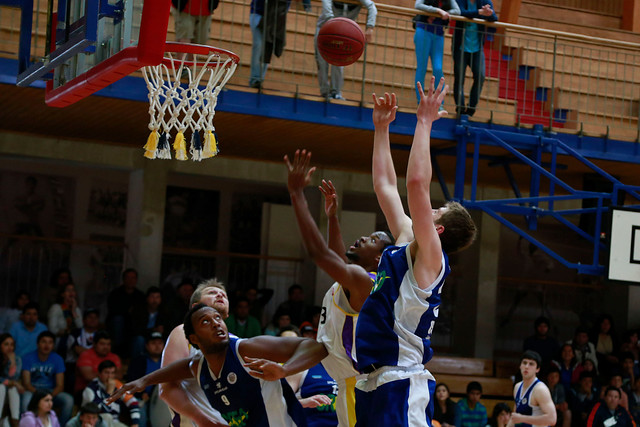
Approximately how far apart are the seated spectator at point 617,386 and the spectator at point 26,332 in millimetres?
6925

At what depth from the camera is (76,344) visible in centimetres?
1105

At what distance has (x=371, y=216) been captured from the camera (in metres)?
14.5

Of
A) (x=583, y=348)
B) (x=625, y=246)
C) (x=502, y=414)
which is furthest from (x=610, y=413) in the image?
(x=625, y=246)

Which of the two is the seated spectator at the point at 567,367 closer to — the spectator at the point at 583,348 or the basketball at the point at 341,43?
the spectator at the point at 583,348

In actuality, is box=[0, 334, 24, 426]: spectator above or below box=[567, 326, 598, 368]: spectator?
below

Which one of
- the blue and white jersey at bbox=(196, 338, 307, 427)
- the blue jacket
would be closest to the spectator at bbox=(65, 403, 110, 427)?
the blue and white jersey at bbox=(196, 338, 307, 427)

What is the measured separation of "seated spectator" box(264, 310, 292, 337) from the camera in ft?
39.2

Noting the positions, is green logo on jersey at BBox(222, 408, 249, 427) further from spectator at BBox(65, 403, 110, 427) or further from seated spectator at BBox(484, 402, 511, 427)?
seated spectator at BBox(484, 402, 511, 427)

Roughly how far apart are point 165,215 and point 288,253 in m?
1.91

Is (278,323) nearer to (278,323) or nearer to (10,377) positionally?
(278,323)

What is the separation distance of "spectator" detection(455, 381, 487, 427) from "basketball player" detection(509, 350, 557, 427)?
5.72 feet

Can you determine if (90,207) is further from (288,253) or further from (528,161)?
(528,161)

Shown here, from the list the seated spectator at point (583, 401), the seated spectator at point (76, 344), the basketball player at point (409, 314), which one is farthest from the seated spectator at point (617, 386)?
the basketball player at point (409, 314)

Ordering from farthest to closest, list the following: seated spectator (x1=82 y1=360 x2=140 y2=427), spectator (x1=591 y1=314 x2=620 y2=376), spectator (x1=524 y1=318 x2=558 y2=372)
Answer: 1. spectator (x1=591 y1=314 x2=620 y2=376)
2. spectator (x1=524 y1=318 x2=558 y2=372)
3. seated spectator (x1=82 y1=360 x2=140 y2=427)
